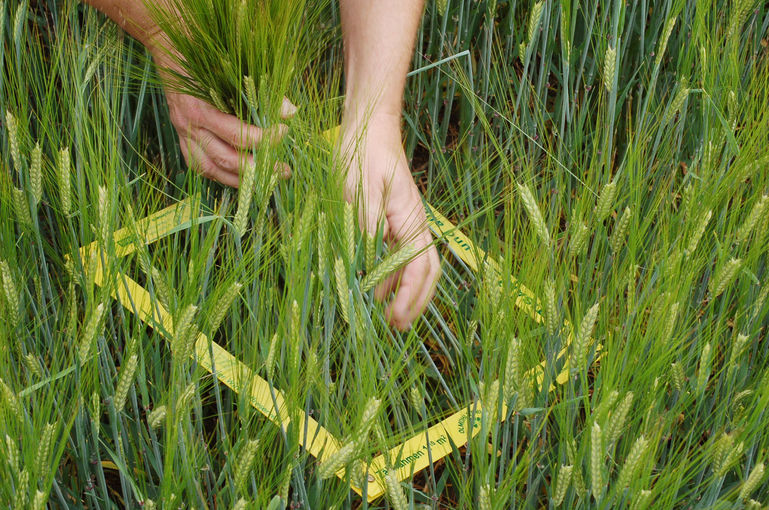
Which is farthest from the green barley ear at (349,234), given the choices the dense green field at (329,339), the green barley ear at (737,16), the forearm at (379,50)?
the green barley ear at (737,16)

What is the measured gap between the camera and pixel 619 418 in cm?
69

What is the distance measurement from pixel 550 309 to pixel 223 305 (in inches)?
11.1

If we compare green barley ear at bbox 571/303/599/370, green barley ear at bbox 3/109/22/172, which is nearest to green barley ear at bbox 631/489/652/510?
green barley ear at bbox 571/303/599/370

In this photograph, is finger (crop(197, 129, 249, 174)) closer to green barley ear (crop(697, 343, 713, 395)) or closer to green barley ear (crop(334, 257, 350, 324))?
green barley ear (crop(334, 257, 350, 324))

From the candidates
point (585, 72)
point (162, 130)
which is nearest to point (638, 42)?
point (585, 72)

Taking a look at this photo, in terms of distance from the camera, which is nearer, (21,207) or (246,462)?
(246,462)

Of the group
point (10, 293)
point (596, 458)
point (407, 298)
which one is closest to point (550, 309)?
point (596, 458)

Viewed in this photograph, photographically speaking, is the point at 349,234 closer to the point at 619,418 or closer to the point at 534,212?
the point at 534,212

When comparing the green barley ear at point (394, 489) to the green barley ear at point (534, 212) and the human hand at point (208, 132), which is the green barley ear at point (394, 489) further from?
the human hand at point (208, 132)

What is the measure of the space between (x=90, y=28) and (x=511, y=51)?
0.61 meters

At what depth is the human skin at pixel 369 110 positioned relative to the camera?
101 centimetres

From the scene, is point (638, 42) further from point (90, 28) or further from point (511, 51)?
point (90, 28)

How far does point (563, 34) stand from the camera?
988mm

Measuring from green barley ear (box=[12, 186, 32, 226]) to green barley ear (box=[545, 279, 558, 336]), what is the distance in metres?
0.50
